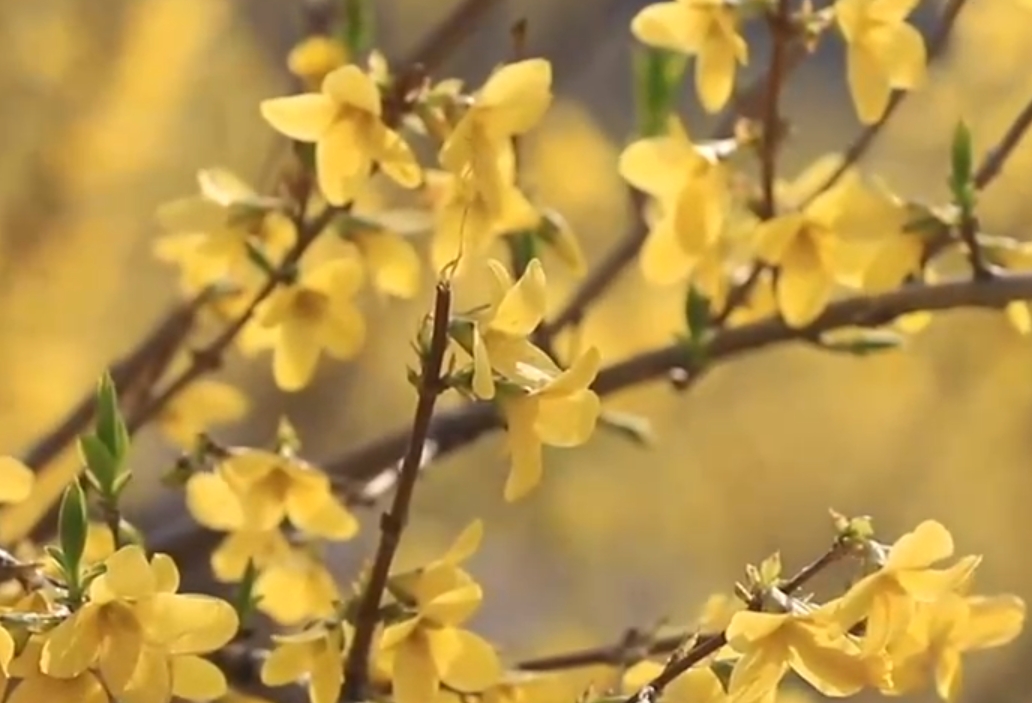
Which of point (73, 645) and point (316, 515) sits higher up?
point (73, 645)

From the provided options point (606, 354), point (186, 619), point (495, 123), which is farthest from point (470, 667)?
point (606, 354)

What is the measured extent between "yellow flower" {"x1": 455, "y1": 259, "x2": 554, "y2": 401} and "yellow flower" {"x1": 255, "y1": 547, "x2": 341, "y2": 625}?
0.23m

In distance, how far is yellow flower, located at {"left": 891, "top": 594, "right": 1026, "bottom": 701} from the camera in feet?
1.93

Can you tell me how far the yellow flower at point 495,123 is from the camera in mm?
668

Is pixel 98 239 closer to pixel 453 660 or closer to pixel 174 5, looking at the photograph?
pixel 174 5

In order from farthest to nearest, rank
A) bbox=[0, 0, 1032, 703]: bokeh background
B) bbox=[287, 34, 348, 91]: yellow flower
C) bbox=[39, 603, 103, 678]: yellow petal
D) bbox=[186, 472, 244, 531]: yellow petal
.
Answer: bbox=[0, 0, 1032, 703]: bokeh background
bbox=[287, 34, 348, 91]: yellow flower
bbox=[186, 472, 244, 531]: yellow petal
bbox=[39, 603, 103, 678]: yellow petal

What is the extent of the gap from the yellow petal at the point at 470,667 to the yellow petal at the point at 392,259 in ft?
0.76

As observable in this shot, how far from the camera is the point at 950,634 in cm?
61

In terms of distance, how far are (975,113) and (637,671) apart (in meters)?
0.89

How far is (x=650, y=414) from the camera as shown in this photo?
1520 mm

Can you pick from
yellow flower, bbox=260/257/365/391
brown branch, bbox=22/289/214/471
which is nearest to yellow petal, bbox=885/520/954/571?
yellow flower, bbox=260/257/365/391

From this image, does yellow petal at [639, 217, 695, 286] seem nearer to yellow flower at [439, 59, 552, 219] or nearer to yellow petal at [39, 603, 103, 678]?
yellow flower at [439, 59, 552, 219]

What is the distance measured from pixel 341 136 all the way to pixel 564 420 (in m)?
0.19

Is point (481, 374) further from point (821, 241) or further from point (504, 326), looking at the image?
point (821, 241)
